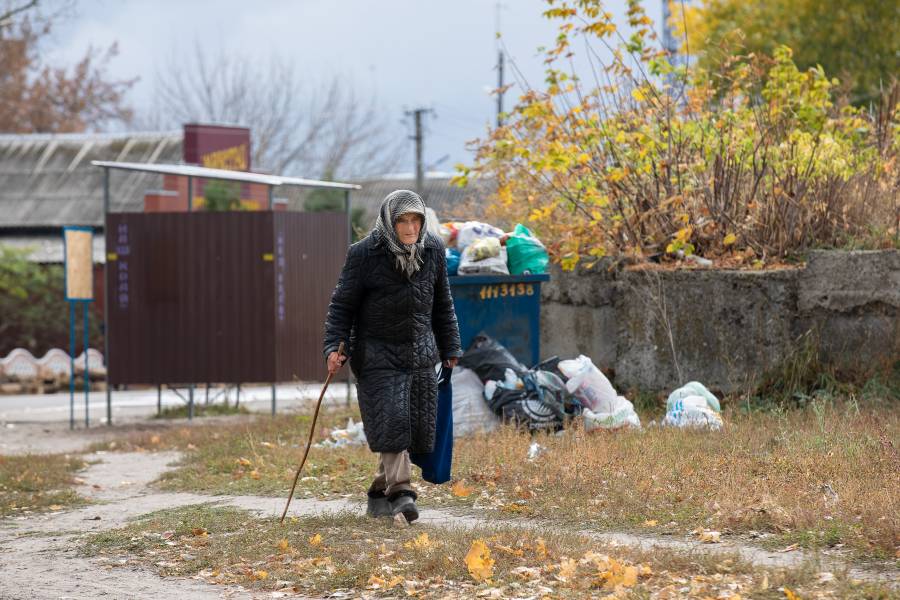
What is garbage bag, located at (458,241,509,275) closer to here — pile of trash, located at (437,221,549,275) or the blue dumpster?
pile of trash, located at (437,221,549,275)

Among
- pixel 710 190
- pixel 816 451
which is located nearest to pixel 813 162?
pixel 710 190

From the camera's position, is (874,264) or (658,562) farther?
(874,264)

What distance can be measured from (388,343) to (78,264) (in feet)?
28.1

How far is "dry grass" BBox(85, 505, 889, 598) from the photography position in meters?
5.59

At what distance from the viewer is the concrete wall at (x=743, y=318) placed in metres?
11.2

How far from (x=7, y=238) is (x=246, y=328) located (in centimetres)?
2027

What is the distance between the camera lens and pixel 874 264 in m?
11.2

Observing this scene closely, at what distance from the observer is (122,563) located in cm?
697

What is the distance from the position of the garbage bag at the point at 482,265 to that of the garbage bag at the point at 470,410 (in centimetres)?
95

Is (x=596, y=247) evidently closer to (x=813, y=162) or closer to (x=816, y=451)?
(x=813, y=162)

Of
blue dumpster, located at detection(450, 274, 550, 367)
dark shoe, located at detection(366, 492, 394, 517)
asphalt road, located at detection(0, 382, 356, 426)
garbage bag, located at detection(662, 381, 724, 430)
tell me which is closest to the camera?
dark shoe, located at detection(366, 492, 394, 517)

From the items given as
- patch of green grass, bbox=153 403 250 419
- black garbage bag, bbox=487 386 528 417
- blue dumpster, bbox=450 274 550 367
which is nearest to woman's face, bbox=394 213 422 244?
black garbage bag, bbox=487 386 528 417

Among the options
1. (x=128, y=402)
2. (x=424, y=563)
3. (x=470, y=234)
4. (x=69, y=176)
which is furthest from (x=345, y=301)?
(x=69, y=176)

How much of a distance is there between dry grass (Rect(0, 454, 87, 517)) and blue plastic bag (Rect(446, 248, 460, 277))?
11.5 ft
